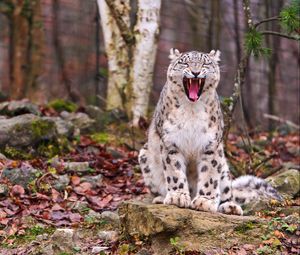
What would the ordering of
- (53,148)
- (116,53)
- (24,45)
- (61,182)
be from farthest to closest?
1. (24,45)
2. (116,53)
3. (53,148)
4. (61,182)

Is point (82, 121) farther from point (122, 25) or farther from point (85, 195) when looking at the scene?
point (85, 195)

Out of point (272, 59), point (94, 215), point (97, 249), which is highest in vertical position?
point (272, 59)

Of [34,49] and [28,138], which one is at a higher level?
[34,49]

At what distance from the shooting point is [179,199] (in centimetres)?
671

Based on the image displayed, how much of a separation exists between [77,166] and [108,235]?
6.05ft

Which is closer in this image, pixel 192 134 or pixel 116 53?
pixel 192 134

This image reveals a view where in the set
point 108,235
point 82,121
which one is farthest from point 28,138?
point 108,235

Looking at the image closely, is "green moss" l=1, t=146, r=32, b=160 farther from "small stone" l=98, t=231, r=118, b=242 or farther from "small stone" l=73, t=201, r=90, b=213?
"small stone" l=98, t=231, r=118, b=242

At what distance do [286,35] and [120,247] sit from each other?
3.23m

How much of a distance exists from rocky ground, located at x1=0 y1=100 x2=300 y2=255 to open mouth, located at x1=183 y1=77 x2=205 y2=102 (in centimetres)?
97

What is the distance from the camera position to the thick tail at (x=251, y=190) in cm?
765

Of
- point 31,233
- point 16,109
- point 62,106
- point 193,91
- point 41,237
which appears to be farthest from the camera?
point 62,106

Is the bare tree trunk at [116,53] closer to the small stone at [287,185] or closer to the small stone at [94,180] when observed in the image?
the small stone at [94,180]

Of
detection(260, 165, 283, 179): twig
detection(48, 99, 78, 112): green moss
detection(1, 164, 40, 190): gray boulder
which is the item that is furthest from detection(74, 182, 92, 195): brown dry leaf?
detection(48, 99, 78, 112): green moss
